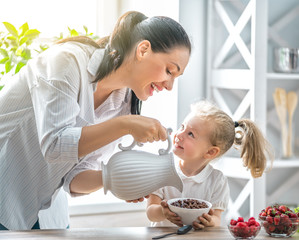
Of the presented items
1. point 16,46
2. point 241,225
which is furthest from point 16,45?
point 241,225

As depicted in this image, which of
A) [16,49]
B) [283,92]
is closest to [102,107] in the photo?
[16,49]

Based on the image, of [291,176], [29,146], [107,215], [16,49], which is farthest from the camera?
[291,176]

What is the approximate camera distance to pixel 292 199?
3535 millimetres

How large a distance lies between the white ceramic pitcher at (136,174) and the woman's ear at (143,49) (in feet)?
0.94

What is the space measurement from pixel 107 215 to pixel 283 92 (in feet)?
4.36

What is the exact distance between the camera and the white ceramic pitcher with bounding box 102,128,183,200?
1.42m

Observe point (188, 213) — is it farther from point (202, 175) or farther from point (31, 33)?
point (31, 33)

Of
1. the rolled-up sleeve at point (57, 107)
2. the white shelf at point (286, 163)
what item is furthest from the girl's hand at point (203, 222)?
the white shelf at point (286, 163)

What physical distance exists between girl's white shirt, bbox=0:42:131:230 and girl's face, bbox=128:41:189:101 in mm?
129

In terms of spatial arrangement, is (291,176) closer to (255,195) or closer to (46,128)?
(255,195)

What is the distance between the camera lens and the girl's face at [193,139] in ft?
6.43

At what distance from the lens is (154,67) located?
5.27 ft

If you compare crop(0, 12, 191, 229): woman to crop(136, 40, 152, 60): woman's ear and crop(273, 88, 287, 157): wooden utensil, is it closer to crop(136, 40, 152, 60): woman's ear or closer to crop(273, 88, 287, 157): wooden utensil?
crop(136, 40, 152, 60): woman's ear

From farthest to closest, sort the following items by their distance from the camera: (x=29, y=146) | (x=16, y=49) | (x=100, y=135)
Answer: (x=16, y=49) → (x=29, y=146) → (x=100, y=135)
